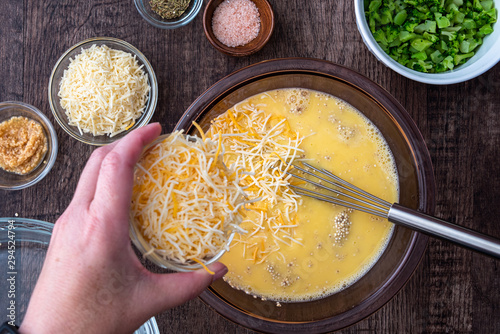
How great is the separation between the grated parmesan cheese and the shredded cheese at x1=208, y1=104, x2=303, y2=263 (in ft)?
1.31

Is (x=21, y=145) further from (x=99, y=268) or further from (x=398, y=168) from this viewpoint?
(x=398, y=168)

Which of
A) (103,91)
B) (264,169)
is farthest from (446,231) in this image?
(103,91)

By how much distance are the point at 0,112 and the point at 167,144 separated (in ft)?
3.83

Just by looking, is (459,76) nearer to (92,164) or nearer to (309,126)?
A: (309,126)

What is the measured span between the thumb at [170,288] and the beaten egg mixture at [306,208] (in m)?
0.44

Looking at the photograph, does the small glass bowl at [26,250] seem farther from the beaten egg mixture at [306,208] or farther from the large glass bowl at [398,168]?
the beaten egg mixture at [306,208]

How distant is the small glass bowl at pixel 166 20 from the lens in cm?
186

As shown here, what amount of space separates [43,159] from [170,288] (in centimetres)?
107

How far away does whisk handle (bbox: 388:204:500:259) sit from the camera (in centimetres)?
129

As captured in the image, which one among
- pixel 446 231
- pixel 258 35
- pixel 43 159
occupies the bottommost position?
pixel 446 231

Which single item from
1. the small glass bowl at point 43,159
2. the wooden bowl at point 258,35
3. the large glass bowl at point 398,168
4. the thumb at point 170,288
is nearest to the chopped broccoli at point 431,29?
the large glass bowl at point 398,168

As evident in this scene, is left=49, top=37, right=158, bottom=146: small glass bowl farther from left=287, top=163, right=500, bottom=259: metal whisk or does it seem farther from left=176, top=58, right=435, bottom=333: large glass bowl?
left=287, top=163, right=500, bottom=259: metal whisk

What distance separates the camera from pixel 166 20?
6.29ft

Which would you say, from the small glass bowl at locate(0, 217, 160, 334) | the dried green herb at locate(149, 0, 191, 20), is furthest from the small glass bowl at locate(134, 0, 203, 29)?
the small glass bowl at locate(0, 217, 160, 334)
